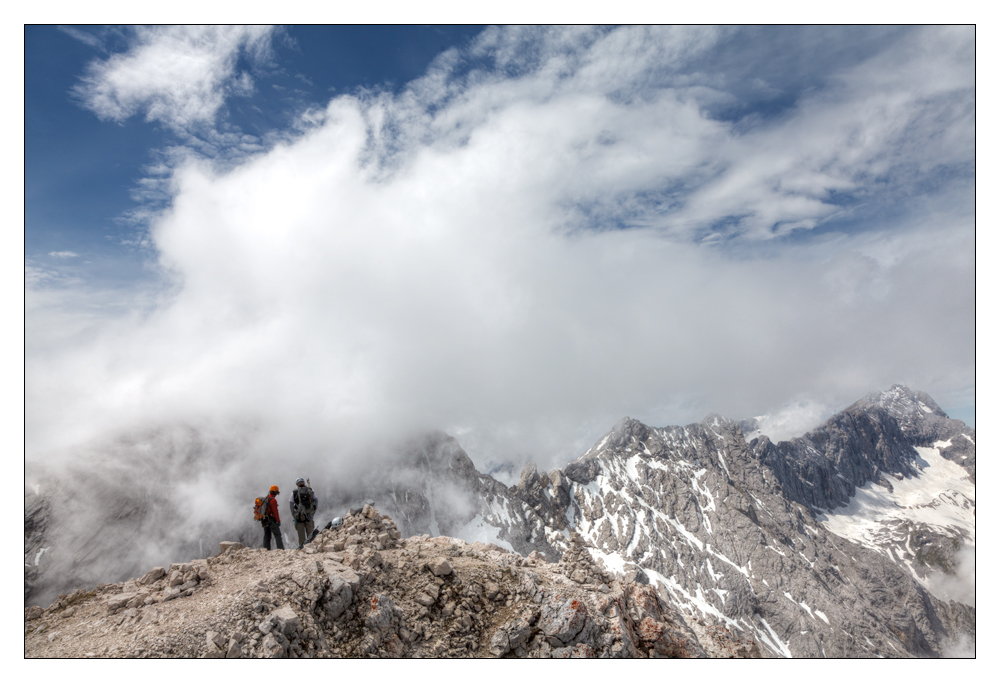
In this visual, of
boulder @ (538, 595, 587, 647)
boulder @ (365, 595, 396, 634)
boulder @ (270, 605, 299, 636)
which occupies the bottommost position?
boulder @ (538, 595, 587, 647)

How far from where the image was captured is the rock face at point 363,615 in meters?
13.6

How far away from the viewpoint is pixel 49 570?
6062cm

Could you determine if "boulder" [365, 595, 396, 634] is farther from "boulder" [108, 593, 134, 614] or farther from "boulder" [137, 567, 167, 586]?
"boulder" [137, 567, 167, 586]

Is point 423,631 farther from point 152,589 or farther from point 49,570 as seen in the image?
point 49,570

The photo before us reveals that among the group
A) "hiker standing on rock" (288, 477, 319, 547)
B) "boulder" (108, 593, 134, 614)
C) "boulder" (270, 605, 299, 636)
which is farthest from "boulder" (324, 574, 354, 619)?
"boulder" (108, 593, 134, 614)

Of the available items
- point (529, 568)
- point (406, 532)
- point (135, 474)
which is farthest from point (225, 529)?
point (529, 568)

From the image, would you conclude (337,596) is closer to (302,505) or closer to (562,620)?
(302,505)

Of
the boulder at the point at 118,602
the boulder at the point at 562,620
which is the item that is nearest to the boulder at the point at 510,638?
the boulder at the point at 562,620

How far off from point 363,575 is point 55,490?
8643cm

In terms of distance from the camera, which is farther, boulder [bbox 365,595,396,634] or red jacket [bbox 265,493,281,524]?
red jacket [bbox 265,493,281,524]

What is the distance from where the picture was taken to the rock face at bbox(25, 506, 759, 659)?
1364 cm

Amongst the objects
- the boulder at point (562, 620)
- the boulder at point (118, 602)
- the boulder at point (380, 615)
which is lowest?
the boulder at point (562, 620)

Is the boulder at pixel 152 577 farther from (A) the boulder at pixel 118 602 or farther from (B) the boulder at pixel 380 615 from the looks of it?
(B) the boulder at pixel 380 615

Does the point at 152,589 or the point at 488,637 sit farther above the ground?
the point at 152,589
